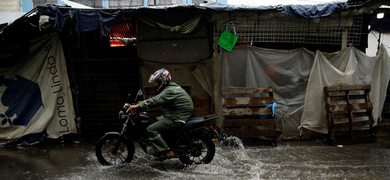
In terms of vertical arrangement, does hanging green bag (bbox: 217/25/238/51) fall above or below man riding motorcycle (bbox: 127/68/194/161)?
above

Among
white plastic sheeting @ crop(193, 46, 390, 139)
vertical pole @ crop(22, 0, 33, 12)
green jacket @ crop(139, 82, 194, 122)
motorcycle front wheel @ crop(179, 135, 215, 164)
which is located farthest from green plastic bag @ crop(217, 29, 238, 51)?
vertical pole @ crop(22, 0, 33, 12)

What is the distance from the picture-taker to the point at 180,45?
741 centimetres

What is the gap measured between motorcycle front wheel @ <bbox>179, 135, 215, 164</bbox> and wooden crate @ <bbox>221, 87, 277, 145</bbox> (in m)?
1.39

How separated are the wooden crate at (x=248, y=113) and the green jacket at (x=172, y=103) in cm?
172

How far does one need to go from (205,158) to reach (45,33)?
4.85m

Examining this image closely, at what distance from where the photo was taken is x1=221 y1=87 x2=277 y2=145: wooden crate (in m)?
7.09

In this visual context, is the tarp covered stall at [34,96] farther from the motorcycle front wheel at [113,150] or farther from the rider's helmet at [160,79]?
the rider's helmet at [160,79]

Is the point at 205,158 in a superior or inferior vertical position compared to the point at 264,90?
inferior

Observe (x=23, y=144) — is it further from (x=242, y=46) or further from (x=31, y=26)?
(x=242, y=46)

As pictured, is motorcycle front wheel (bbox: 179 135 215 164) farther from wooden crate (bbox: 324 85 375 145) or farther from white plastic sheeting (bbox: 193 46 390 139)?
wooden crate (bbox: 324 85 375 145)

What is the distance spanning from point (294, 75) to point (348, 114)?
5.12ft

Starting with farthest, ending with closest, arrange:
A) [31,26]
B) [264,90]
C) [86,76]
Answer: [86,76] → [264,90] → [31,26]

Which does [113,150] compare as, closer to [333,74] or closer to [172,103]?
[172,103]

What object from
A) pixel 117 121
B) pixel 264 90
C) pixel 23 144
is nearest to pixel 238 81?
pixel 264 90
